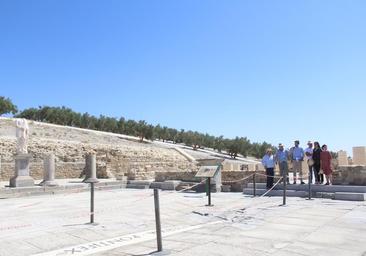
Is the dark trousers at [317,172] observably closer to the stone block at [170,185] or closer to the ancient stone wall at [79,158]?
the stone block at [170,185]

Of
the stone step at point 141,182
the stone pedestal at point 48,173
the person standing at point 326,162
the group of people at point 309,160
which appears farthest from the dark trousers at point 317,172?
the stone pedestal at point 48,173

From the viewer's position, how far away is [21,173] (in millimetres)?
19453

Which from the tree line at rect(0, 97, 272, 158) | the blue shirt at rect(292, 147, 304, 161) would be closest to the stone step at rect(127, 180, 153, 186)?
the blue shirt at rect(292, 147, 304, 161)

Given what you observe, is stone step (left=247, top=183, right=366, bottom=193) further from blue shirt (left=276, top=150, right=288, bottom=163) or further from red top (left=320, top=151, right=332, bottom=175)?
blue shirt (left=276, top=150, right=288, bottom=163)

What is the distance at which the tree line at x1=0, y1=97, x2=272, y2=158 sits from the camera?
67.3 metres

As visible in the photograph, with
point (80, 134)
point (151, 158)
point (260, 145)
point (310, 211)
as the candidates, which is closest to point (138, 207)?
point (310, 211)

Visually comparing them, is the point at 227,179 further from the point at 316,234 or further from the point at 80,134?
the point at 80,134

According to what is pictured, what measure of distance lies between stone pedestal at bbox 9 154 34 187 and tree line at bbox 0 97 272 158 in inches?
1780

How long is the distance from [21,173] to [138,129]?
47.7 metres

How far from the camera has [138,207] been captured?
40.9ft

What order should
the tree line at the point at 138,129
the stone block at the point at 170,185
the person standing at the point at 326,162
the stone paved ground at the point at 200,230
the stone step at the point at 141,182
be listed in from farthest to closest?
the tree line at the point at 138,129 → the stone step at the point at 141,182 → the stone block at the point at 170,185 → the person standing at the point at 326,162 → the stone paved ground at the point at 200,230

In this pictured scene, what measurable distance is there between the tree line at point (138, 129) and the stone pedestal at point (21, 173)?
45.2m

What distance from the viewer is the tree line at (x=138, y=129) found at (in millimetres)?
67312

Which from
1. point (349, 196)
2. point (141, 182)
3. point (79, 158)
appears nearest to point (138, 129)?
point (79, 158)
